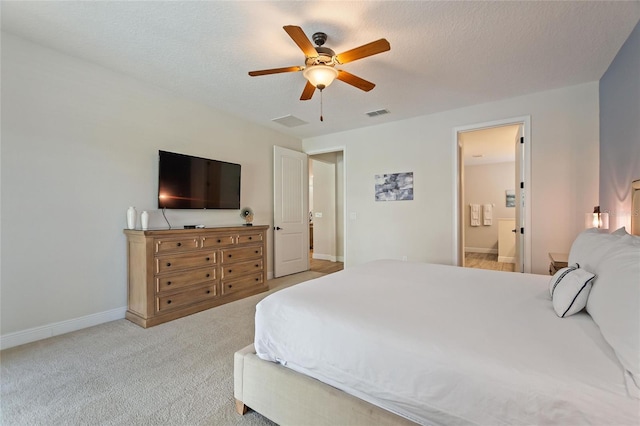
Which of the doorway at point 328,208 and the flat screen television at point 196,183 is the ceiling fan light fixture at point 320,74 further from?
the doorway at point 328,208

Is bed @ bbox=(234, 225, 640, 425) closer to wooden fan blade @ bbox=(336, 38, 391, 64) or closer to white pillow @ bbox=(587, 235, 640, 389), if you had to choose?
white pillow @ bbox=(587, 235, 640, 389)

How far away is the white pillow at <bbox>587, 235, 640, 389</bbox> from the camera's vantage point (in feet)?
2.94

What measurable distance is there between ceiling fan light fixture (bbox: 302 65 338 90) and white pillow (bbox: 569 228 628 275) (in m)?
2.08

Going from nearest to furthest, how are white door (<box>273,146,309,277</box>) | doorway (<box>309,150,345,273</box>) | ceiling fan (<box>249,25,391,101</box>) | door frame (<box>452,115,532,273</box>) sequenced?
ceiling fan (<box>249,25,391,101</box>)
door frame (<box>452,115,532,273</box>)
white door (<box>273,146,309,277</box>)
doorway (<box>309,150,345,273</box>)

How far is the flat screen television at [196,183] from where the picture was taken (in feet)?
11.2

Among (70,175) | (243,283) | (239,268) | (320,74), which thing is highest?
(320,74)

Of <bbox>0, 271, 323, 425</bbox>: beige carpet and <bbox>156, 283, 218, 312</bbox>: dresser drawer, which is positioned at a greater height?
<bbox>156, 283, 218, 312</bbox>: dresser drawer

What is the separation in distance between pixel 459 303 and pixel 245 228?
9.69ft

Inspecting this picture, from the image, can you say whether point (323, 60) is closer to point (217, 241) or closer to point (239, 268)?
point (217, 241)

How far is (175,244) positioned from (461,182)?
13.1ft

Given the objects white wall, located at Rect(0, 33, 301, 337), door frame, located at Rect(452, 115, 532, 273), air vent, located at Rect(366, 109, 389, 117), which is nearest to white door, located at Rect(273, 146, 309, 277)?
air vent, located at Rect(366, 109, 389, 117)

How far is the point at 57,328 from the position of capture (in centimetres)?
270

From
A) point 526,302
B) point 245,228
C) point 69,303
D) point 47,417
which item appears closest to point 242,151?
point 245,228

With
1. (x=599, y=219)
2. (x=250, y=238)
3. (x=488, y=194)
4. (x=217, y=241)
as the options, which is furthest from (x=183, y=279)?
(x=488, y=194)
